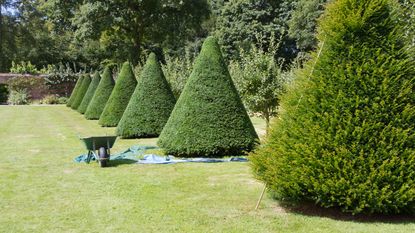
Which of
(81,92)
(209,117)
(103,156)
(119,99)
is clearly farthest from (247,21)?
(103,156)

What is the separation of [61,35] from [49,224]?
172ft

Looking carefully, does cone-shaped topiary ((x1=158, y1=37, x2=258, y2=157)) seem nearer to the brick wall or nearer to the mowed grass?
the mowed grass

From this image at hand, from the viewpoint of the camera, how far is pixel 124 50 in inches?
1592

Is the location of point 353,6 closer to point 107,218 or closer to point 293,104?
point 293,104

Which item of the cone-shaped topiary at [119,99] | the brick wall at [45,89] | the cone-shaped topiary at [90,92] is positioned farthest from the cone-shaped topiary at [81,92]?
the brick wall at [45,89]

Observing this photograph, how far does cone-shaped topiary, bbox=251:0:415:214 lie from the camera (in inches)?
205

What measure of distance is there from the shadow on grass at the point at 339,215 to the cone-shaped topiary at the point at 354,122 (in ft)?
0.40

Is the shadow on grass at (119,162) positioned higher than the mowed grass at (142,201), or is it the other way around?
the mowed grass at (142,201)

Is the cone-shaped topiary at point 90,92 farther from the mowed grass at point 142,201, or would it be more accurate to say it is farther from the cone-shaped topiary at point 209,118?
the cone-shaped topiary at point 209,118

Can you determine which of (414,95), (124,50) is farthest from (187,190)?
(124,50)

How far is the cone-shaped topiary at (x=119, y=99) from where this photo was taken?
56.6 feet

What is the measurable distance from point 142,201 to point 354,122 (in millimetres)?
3170

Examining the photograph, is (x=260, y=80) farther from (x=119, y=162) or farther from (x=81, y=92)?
(x=81, y=92)

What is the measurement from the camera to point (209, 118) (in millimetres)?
10047
